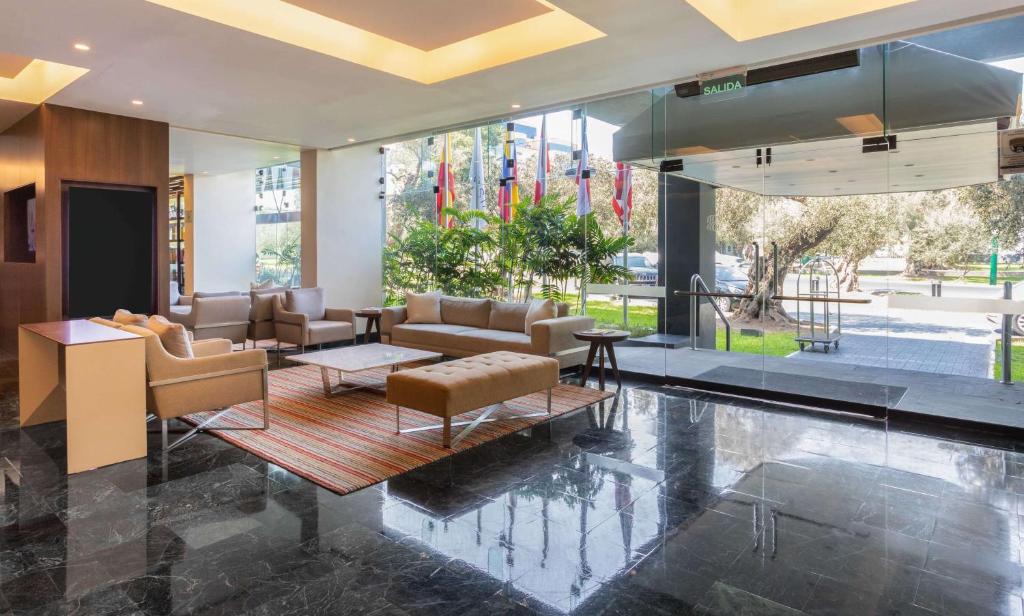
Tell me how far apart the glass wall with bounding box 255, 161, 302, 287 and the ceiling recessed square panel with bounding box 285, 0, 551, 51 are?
721 centimetres

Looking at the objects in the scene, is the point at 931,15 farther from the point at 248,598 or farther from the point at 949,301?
the point at 248,598

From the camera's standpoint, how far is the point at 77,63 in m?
5.61

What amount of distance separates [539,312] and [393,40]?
3362 mm

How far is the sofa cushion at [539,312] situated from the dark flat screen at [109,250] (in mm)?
4862

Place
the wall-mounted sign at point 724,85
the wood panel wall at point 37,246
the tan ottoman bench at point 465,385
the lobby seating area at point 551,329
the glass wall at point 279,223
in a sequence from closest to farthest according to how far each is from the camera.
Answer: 1. the lobby seating area at point 551,329
2. the tan ottoman bench at point 465,385
3. the wall-mounted sign at point 724,85
4. the wood panel wall at point 37,246
5. the glass wall at point 279,223

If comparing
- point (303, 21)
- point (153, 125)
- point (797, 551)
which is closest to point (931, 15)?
point (797, 551)

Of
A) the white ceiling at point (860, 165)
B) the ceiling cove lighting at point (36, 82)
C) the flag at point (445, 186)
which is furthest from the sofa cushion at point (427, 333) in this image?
the ceiling cove lighting at point (36, 82)

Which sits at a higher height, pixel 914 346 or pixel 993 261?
pixel 993 261

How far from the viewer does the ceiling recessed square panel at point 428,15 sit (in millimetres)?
5043

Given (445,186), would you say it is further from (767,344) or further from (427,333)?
(767,344)

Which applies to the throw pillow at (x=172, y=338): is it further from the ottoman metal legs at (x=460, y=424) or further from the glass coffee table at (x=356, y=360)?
A: the ottoman metal legs at (x=460, y=424)

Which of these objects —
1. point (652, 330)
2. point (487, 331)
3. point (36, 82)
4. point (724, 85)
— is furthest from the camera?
point (487, 331)

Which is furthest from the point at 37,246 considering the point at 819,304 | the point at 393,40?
the point at 819,304

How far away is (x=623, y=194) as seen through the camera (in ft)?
24.7
